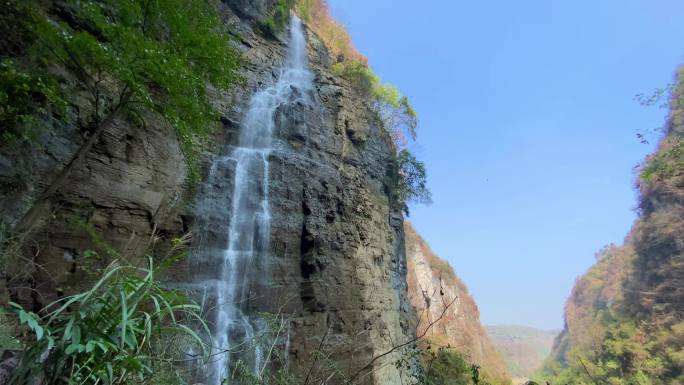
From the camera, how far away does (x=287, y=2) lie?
18.7m

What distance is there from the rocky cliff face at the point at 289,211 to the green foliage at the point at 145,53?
1.32 m

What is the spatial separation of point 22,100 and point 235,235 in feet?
18.1

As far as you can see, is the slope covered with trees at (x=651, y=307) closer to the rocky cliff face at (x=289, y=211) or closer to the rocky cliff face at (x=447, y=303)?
the rocky cliff face at (x=447, y=303)

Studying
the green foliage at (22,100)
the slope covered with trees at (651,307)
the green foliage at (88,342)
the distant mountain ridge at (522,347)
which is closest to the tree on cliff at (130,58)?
the green foliage at (22,100)

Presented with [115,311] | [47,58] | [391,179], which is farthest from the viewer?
[391,179]

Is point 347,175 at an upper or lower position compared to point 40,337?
upper

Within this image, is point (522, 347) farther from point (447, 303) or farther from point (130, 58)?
point (130, 58)

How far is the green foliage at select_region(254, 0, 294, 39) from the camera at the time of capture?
55.3 ft

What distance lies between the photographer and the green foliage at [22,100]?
5496 mm

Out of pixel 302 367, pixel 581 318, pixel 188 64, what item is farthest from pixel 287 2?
pixel 581 318

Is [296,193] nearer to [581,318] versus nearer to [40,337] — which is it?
[40,337]

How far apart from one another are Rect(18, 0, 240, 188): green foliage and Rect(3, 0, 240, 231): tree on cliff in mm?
15

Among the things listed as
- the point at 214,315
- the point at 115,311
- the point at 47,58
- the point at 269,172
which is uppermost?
the point at 269,172

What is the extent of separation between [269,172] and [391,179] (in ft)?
22.8
